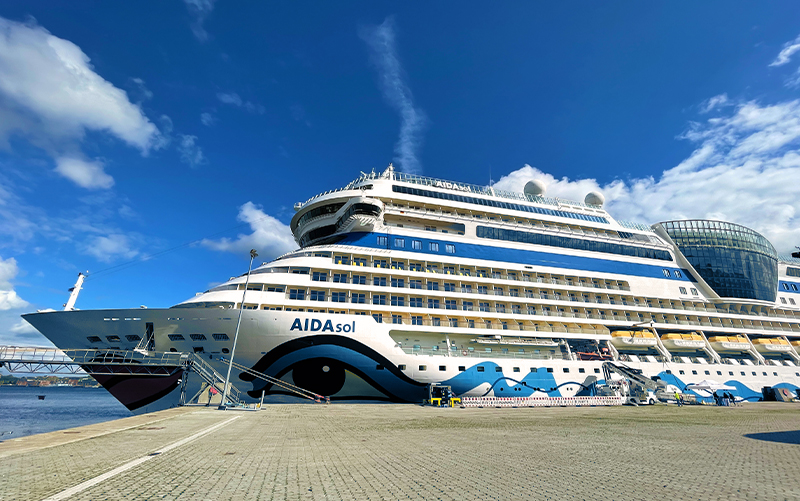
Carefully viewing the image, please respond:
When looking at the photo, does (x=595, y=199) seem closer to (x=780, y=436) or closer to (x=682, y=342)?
(x=682, y=342)

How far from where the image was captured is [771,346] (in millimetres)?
38844

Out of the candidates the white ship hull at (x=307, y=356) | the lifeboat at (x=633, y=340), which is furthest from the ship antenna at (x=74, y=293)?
the lifeboat at (x=633, y=340)

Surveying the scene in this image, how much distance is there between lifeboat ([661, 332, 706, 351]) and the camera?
116 ft

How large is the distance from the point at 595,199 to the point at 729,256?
1575cm

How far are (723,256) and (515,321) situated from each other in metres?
30.5

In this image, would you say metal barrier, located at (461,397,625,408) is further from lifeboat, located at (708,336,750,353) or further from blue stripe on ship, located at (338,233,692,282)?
lifeboat, located at (708,336,750,353)

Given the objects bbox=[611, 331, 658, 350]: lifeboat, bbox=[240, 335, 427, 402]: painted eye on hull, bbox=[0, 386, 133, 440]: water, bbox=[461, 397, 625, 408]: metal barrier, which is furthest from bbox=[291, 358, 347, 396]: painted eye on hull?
bbox=[611, 331, 658, 350]: lifeboat

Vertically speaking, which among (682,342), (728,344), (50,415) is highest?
(728,344)

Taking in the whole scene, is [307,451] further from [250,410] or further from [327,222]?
[327,222]

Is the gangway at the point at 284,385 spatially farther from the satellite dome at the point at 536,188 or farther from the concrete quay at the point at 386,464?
the satellite dome at the point at 536,188

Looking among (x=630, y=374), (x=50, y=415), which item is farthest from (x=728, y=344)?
(x=50, y=415)

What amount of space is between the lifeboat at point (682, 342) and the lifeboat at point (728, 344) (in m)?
2.15

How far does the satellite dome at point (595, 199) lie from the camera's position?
157ft

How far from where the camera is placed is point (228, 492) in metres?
5.17
